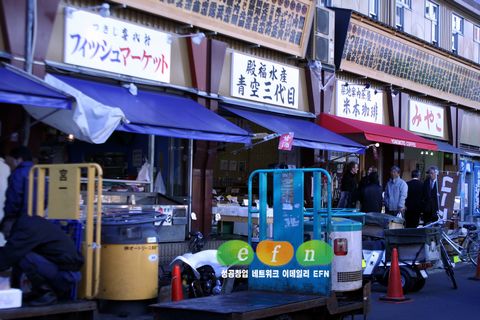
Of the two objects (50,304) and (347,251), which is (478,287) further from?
(50,304)

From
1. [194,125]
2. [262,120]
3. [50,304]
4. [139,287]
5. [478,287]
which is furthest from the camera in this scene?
[262,120]

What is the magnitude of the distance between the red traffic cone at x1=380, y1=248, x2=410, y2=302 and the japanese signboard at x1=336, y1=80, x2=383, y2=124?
656cm

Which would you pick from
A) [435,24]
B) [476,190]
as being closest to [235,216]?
[435,24]

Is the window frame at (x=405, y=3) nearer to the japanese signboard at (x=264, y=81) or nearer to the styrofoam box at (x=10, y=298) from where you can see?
the japanese signboard at (x=264, y=81)

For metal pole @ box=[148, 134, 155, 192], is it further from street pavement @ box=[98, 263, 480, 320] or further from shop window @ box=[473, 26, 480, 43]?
shop window @ box=[473, 26, 480, 43]

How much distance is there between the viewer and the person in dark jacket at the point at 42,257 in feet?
19.0

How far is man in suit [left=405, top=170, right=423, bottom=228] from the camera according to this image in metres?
14.2

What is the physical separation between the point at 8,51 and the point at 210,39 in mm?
4210

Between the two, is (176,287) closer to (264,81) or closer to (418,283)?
(418,283)

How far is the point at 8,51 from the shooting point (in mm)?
9125

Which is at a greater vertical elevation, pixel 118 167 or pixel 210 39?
pixel 210 39

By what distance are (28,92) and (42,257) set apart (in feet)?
8.84

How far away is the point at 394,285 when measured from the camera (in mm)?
10031

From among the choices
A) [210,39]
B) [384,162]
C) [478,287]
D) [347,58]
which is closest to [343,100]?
[347,58]
